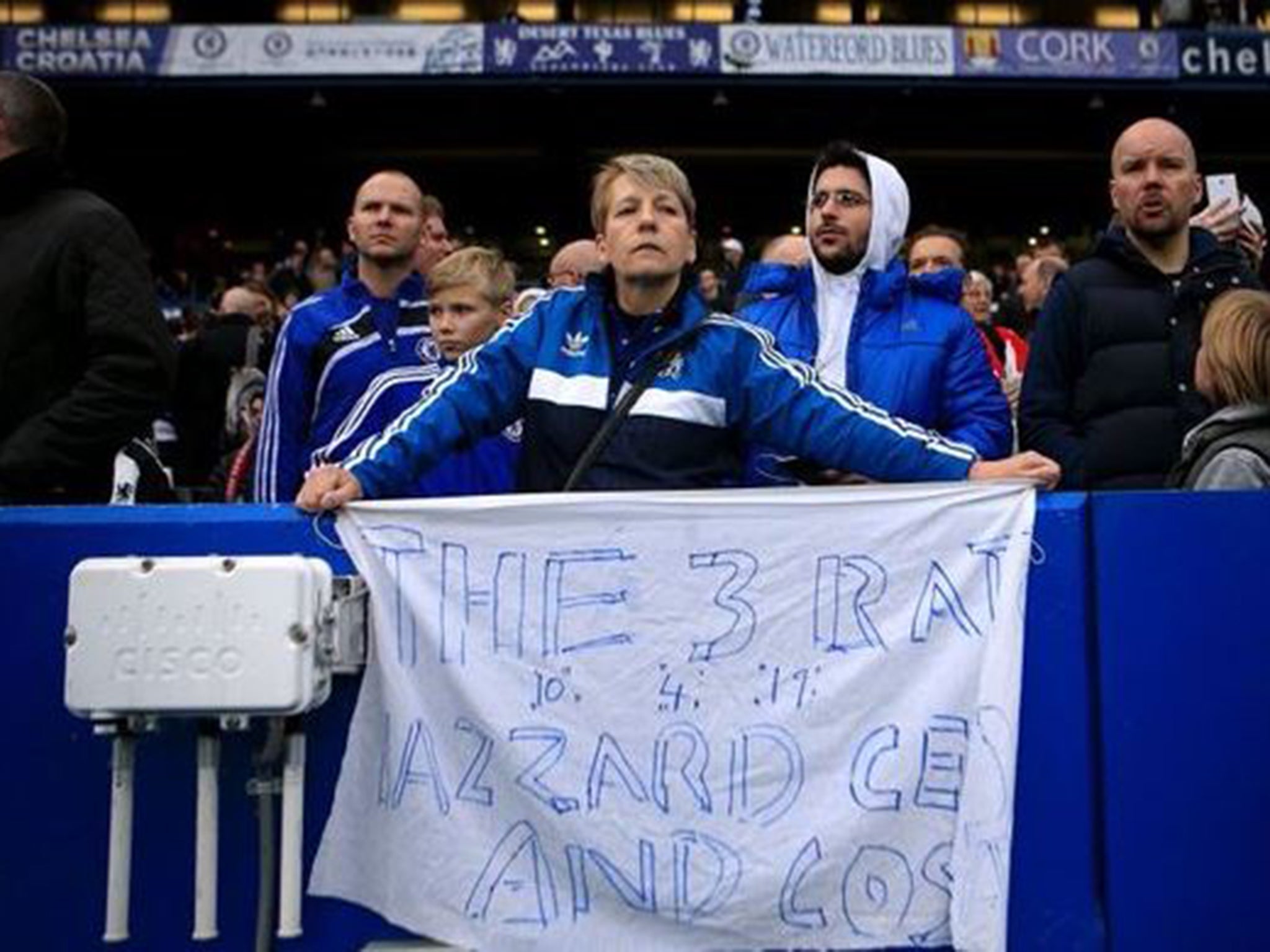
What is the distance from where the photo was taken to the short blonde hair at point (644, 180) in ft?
9.75

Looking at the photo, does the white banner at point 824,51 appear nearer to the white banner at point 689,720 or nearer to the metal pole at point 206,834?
the white banner at point 689,720

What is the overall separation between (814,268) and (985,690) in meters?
1.53

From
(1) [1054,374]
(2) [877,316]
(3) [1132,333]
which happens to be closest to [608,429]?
(2) [877,316]

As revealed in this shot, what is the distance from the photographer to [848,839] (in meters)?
2.56

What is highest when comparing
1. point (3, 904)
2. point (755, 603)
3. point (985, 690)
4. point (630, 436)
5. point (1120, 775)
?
point (630, 436)

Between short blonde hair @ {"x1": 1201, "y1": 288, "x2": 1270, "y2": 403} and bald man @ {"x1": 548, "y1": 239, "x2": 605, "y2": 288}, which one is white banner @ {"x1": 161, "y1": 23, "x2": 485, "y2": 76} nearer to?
bald man @ {"x1": 548, "y1": 239, "x2": 605, "y2": 288}

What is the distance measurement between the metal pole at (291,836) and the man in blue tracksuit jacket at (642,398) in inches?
20.2

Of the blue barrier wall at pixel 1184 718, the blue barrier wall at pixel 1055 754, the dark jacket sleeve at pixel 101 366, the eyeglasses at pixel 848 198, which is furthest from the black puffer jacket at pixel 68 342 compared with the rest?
the blue barrier wall at pixel 1184 718

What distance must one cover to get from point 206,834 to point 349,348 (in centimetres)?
186

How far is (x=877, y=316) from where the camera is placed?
3562 millimetres

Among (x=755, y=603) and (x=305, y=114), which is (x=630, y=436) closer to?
(x=755, y=603)

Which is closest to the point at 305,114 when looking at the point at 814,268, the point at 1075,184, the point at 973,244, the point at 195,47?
the point at 195,47

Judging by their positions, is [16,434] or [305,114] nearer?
[16,434]

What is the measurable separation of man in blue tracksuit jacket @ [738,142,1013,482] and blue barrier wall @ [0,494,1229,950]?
80 centimetres
